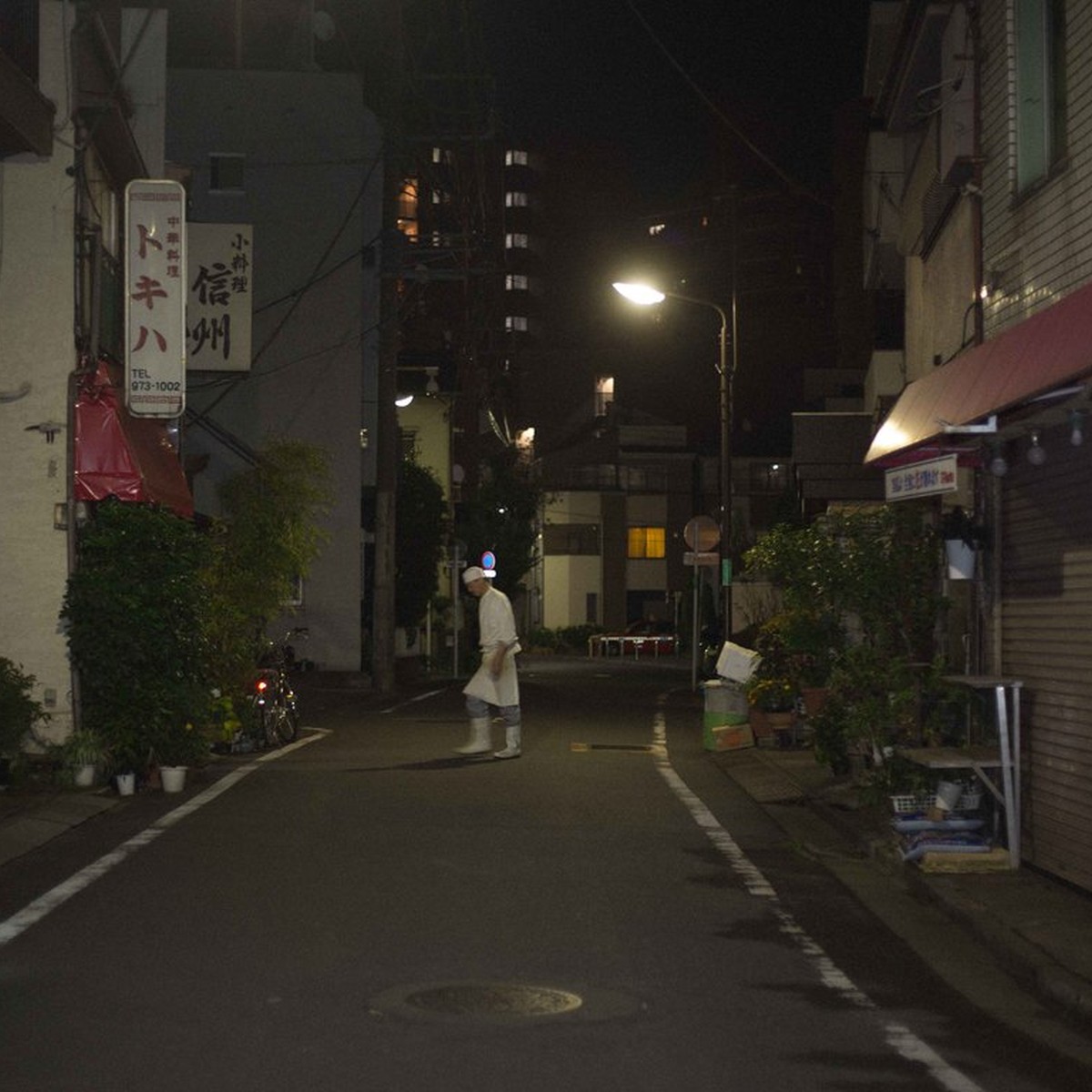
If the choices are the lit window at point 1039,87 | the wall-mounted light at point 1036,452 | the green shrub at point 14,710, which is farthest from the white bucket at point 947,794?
the green shrub at point 14,710

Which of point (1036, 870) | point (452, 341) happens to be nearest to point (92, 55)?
point (1036, 870)

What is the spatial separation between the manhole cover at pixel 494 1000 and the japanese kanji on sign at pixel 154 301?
11.1 m

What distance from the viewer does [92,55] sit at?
1830cm

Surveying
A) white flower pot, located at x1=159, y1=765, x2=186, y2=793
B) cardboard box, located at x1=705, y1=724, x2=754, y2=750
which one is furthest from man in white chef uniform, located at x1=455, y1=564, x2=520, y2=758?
white flower pot, located at x1=159, y1=765, x2=186, y2=793

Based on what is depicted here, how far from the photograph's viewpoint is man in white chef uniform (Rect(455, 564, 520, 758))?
19.0 metres

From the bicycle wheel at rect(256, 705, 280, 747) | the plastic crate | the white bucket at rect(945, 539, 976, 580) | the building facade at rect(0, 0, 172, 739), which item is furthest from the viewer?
the bicycle wheel at rect(256, 705, 280, 747)

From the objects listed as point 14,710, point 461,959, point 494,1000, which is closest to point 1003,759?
point 461,959

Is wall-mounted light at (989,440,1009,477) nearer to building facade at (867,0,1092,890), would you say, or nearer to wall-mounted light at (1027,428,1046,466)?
building facade at (867,0,1092,890)

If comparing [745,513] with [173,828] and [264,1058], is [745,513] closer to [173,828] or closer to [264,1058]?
[173,828]

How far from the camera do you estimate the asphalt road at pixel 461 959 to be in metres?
6.36

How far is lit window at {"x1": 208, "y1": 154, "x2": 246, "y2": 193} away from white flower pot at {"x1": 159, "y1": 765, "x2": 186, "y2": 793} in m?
27.1

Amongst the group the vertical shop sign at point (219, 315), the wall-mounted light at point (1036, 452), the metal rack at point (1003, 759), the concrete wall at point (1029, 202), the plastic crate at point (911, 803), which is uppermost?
the vertical shop sign at point (219, 315)

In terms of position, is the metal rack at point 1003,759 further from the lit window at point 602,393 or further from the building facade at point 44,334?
the lit window at point 602,393

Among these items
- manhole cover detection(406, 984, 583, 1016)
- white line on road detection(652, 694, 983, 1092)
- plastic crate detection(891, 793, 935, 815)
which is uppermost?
plastic crate detection(891, 793, 935, 815)
